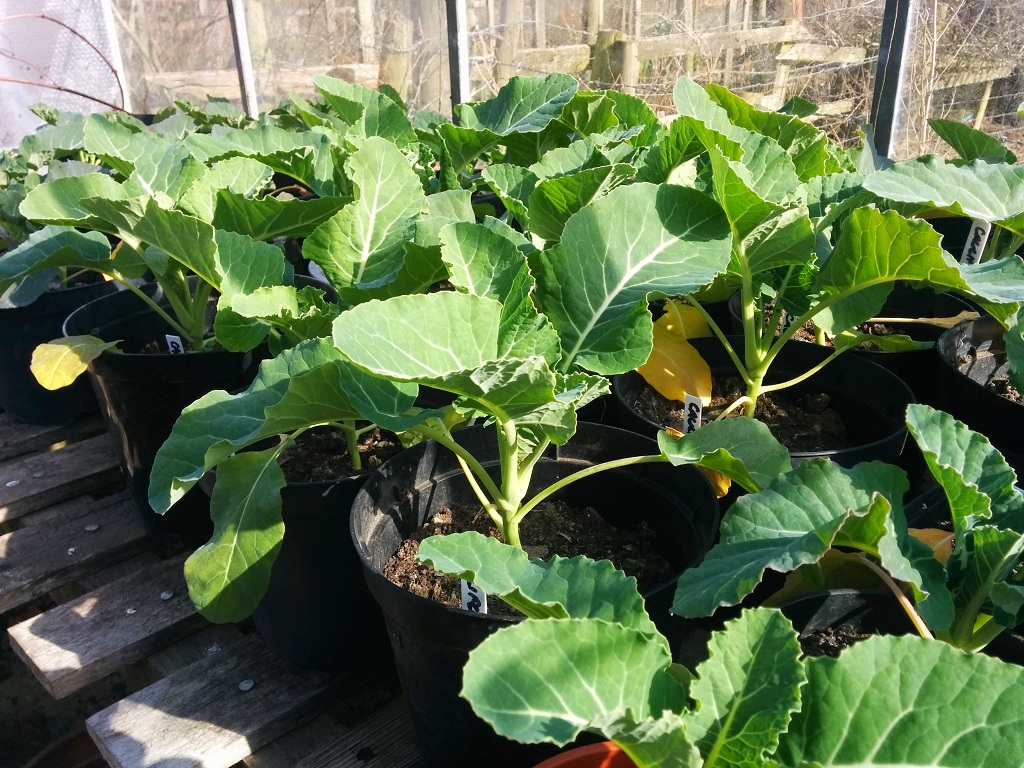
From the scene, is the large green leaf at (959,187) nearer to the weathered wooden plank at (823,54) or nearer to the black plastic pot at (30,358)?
the black plastic pot at (30,358)

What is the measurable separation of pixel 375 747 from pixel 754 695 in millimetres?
786

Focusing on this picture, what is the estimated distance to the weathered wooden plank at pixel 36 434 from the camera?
2.13 meters

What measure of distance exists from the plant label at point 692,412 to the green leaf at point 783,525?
1.43 ft

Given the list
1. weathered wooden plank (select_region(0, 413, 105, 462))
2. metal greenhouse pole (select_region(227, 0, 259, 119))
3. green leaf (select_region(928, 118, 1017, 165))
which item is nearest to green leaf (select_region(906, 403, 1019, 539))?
green leaf (select_region(928, 118, 1017, 165))

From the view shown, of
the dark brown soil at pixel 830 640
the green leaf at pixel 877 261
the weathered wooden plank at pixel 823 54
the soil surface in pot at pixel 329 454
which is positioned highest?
the weathered wooden plank at pixel 823 54

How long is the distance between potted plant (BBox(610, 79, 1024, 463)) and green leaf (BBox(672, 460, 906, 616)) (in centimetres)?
28

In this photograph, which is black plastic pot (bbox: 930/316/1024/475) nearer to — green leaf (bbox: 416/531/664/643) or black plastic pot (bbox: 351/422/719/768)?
black plastic pot (bbox: 351/422/719/768)

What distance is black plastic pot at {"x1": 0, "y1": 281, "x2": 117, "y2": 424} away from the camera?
205 centimetres

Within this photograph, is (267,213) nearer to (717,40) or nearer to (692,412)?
(692,412)

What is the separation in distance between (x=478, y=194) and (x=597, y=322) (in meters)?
1.36

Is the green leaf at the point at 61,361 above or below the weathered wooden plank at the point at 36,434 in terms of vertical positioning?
above

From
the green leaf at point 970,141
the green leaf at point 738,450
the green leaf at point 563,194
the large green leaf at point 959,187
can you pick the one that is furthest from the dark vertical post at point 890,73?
the green leaf at point 738,450

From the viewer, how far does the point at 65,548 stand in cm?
179

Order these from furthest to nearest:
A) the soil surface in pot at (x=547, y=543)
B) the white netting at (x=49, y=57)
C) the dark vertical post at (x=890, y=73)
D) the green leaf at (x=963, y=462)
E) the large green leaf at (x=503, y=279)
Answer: the white netting at (x=49, y=57)
the dark vertical post at (x=890, y=73)
the soil surface in pot at (x=547, y=543)
the large green leaf at (x=503, y=279)
the green leaf at (x=963, y=462)
